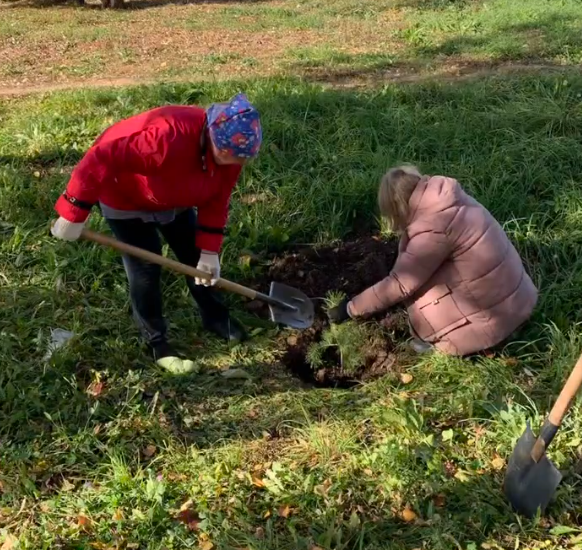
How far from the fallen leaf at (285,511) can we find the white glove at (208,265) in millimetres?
1245

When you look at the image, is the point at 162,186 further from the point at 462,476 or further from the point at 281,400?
the point at 462,476

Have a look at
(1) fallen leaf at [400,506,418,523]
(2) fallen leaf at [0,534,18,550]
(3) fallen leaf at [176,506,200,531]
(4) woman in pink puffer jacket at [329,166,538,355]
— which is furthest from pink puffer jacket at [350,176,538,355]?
(2) fallen leaf at [0,534,18,550]

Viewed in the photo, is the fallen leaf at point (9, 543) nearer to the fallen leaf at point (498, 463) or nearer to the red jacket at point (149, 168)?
the red jacket at point (149, 168)

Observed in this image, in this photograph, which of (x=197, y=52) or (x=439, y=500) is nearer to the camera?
(x=439, y=500)

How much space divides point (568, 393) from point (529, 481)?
1.33 ft

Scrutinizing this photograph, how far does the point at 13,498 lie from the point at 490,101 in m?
5.14

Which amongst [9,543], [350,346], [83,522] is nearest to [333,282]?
[350,346]

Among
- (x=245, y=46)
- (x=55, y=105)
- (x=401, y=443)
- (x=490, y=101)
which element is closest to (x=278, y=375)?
(x=401, y=443)

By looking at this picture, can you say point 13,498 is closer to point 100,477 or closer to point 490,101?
point 100,477

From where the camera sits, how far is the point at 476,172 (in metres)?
4.93

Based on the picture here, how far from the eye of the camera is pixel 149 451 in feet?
9.97

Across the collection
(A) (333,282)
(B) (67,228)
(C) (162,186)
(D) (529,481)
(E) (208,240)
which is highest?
(C) (162,186)

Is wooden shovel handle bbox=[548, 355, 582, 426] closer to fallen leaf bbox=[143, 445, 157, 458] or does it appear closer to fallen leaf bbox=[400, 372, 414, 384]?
fallen leaf bbox=[400, 372, 414, 384]

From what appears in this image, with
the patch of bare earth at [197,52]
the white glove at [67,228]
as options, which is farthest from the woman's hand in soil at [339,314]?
the patch of bare earth at [197,52]
